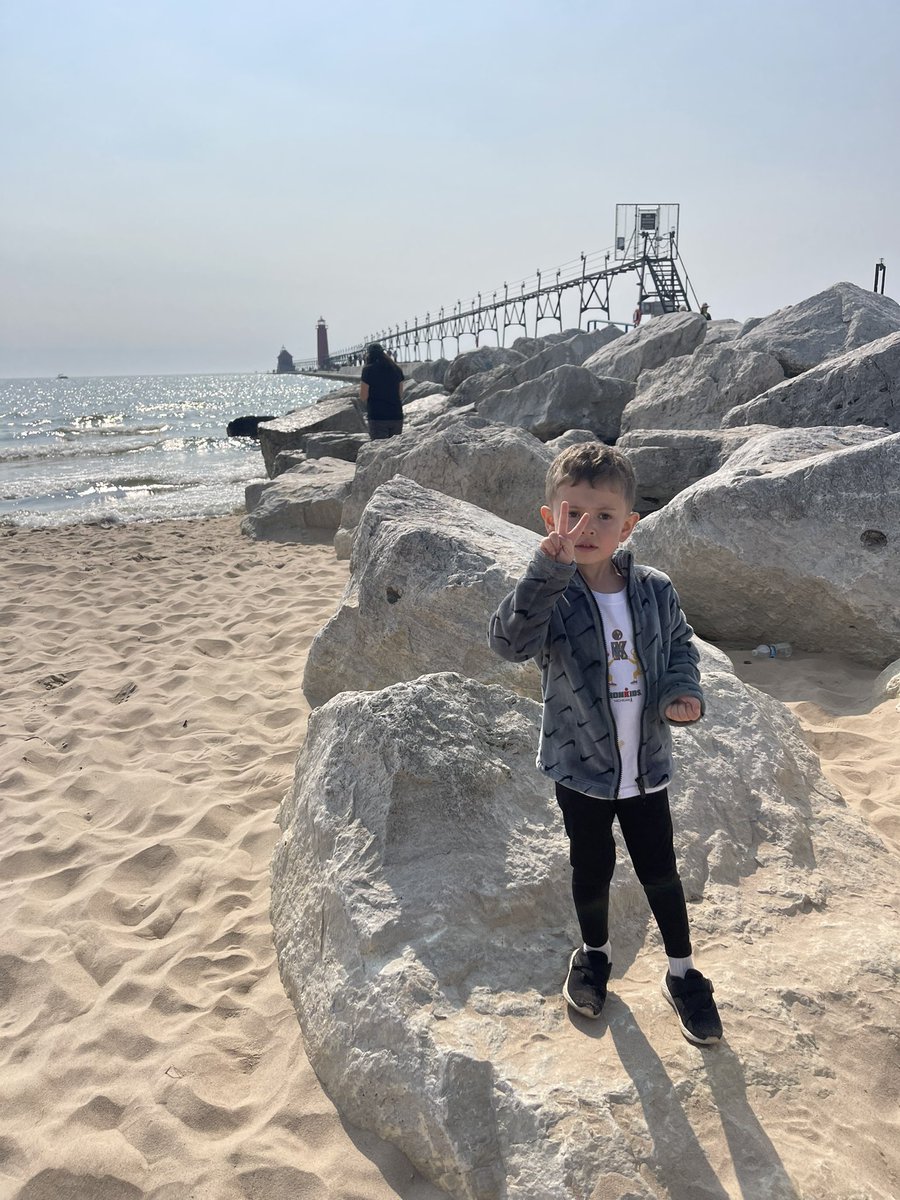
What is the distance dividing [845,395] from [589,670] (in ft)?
17.8

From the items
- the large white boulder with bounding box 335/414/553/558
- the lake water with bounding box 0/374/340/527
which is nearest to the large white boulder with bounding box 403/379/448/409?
the lake water with bounding box 0/374/340/527

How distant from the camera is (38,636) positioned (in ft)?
19.4

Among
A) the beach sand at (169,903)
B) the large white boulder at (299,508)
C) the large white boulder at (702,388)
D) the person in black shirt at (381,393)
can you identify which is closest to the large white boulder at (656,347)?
the large white boulder at (702,388)

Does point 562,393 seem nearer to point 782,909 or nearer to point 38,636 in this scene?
point 38,636

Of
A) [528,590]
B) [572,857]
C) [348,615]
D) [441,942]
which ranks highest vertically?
[528,590]

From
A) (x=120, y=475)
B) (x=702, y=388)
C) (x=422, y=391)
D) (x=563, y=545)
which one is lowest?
(x=120, y=475)

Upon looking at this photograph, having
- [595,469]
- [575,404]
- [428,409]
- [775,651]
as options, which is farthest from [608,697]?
[428,409]

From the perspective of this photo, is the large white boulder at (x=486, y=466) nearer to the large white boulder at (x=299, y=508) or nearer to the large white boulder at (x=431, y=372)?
the large white boulder at (x=299, y=508)

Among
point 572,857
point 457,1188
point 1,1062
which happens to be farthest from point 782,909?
point 1,1062

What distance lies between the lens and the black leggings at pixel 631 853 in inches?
77.6

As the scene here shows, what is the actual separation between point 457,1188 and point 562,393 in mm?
9293

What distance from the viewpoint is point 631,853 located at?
6.62ft

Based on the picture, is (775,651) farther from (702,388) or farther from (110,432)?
(110,432)

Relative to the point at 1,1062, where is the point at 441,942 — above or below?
above
